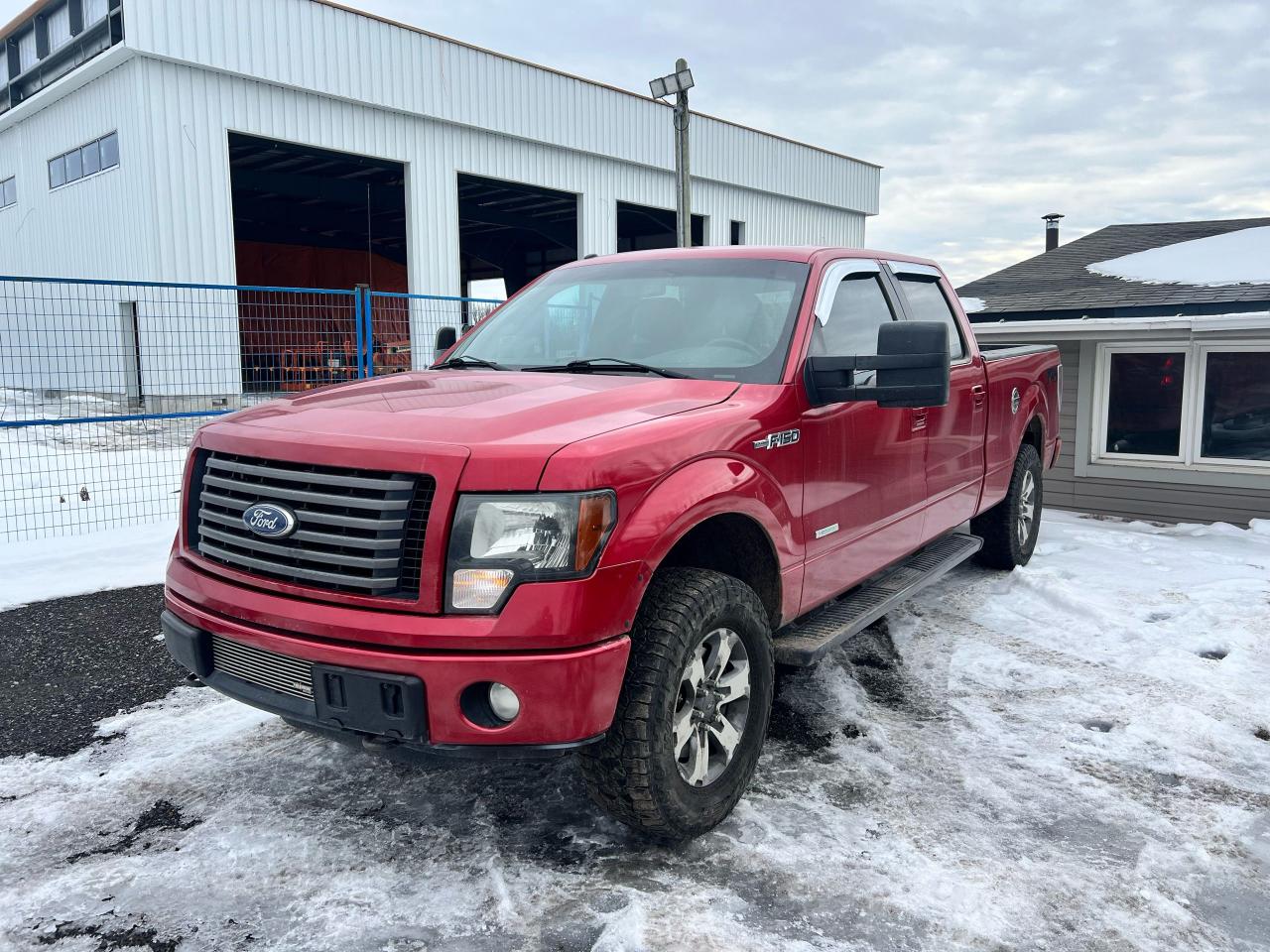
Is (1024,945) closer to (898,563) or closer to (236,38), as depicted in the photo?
(898,563)

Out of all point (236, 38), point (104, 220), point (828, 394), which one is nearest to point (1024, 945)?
point (828, 394)

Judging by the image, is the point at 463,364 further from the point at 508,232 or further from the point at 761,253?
the point at 508,232

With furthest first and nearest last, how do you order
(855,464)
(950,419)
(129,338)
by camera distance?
(129,338)
(950,419)
(855,464)

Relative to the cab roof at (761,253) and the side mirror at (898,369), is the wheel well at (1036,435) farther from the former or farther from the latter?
the side mirror at (898,369)

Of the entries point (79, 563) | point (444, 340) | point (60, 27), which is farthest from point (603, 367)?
point (60, 27)

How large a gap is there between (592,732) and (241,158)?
21681mm

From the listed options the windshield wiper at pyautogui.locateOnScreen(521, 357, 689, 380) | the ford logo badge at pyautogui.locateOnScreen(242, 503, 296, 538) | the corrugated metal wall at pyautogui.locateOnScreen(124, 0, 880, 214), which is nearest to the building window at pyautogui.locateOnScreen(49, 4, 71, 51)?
the corrugated metal wall at pyautogui.locateOnScreen(124, 0, 880, 214)

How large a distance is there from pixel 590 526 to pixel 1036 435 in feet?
17.0

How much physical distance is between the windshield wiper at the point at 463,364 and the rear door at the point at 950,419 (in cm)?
199

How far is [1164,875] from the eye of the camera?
287cm

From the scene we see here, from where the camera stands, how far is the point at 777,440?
331 centimetres

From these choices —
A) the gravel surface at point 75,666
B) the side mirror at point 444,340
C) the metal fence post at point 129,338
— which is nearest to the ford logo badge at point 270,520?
the gravel surface at point 75,666

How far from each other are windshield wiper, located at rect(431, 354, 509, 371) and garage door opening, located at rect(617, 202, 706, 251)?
19687 mm

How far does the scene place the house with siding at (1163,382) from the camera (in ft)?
29.9
